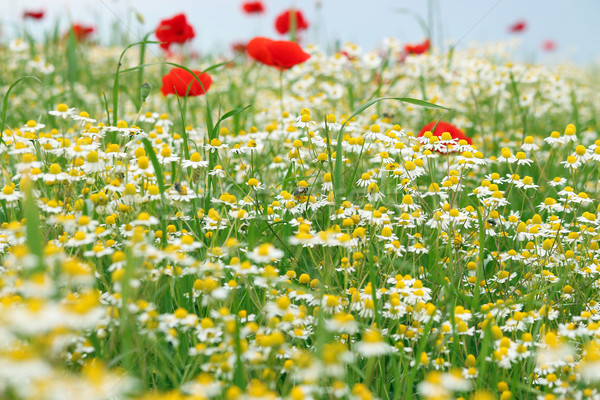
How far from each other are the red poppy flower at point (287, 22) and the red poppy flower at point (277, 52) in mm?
1905

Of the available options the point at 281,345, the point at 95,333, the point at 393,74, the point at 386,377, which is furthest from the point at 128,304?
the point at 393,74

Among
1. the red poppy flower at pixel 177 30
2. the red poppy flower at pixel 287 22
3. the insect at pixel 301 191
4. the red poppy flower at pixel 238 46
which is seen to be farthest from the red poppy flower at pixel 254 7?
the insect at pixel 301 191

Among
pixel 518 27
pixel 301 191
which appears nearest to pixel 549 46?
pixel 518 27

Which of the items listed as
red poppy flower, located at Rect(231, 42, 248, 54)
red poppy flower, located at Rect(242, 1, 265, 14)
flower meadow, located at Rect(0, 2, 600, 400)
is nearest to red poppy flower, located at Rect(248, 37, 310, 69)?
flower meadow, located at Rect(0, 2, 600, 400)

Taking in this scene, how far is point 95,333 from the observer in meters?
1.74

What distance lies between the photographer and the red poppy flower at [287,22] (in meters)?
5.47

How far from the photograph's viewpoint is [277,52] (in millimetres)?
3604

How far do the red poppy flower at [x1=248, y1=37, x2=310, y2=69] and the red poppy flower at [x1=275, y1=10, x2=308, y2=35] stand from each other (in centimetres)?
190

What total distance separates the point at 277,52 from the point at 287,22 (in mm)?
2063

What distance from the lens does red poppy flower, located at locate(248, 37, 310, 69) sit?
357 centimetres

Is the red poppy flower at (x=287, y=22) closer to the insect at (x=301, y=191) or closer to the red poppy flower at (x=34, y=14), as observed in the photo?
the insect at (x=301, y=191)

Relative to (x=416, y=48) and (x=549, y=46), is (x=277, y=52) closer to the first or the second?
(x=416, y=48)

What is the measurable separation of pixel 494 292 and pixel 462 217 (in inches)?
13.6

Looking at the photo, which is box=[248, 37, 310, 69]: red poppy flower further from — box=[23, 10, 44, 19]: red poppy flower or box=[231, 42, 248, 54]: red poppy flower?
box=[23, 10, 44, 19]: red poppy flower
